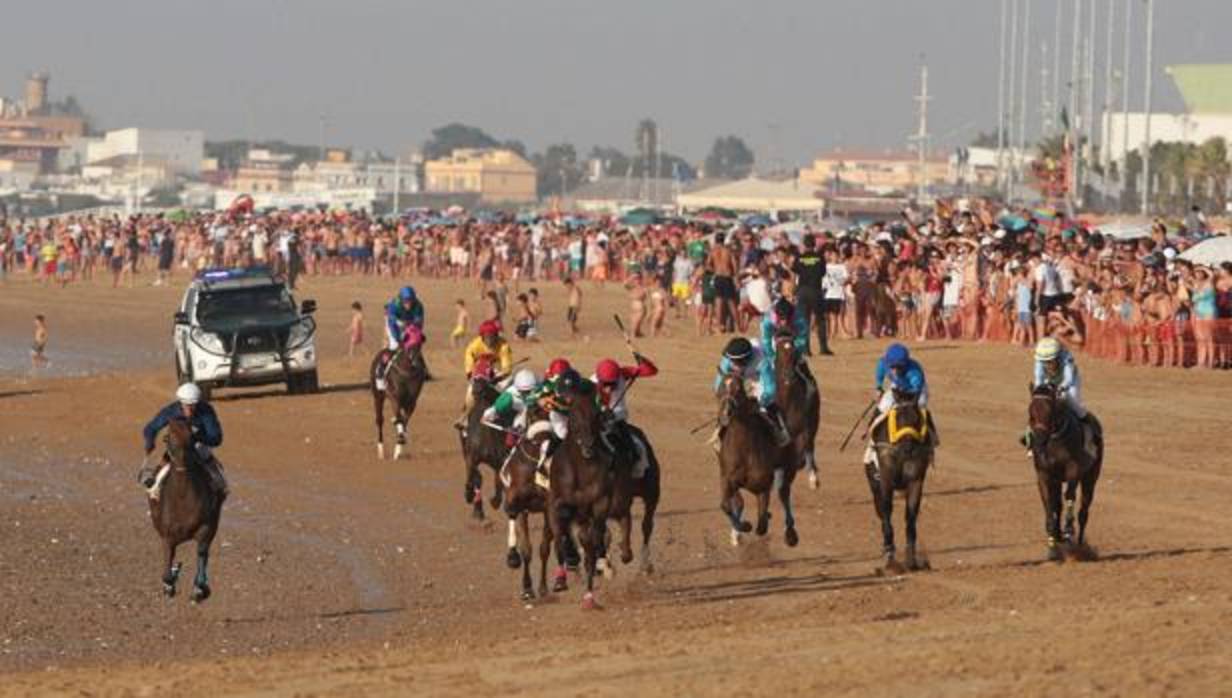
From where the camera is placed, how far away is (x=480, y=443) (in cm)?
2231

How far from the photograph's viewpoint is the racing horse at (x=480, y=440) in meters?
22.1

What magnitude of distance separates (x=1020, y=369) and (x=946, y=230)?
28.1 feet

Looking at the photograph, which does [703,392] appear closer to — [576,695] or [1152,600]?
[1152,600]

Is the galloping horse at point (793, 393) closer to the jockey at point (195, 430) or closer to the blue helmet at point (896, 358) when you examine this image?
the blue helmet at point (896, 358)

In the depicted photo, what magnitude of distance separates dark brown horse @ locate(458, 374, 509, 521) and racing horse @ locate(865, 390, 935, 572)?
10.9 feet

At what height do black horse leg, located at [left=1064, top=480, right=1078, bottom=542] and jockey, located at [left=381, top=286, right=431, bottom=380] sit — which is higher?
jockey, located at [left=381, top=286, right=431, bottom=380]

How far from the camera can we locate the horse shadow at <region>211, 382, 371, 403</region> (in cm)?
3708

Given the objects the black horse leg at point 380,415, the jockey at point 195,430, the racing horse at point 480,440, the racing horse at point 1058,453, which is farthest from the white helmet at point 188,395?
the black horse leg at point 380,415

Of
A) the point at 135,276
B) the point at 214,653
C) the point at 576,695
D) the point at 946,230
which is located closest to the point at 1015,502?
the point at 214,653

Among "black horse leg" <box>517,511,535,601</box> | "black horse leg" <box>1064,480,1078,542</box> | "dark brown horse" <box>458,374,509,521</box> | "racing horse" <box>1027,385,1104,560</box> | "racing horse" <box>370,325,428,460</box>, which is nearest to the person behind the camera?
"black horse leg" <box>517,511,535,601</box>

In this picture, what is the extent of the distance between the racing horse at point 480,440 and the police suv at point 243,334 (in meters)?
13.4

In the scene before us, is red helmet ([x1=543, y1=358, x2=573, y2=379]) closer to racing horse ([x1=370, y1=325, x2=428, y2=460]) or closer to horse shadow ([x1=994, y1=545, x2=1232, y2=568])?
horse shadow ([x1=994, y1=545, x2=1232, y2=568])

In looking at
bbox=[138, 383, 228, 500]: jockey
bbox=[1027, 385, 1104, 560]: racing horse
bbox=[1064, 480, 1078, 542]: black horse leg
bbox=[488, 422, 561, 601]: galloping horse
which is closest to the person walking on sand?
bbox=[138, 383, 228, 500]: jockey

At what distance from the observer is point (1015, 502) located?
24.7m
